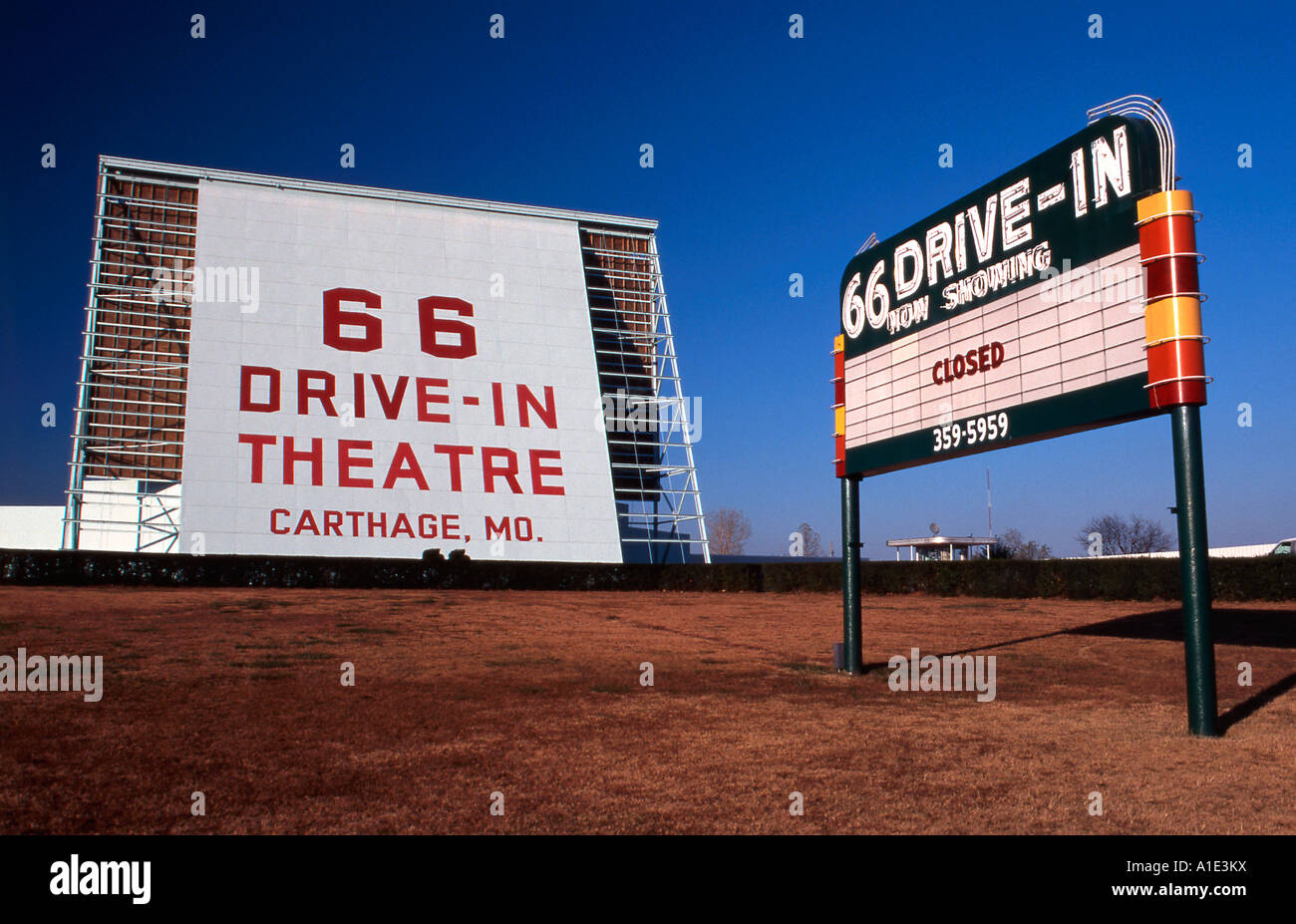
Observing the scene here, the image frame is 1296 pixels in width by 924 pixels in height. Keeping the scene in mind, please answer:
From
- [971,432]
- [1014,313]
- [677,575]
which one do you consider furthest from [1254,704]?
[677,575]

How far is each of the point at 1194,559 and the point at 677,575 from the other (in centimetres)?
2509

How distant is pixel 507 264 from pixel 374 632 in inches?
1096

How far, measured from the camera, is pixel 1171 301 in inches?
314

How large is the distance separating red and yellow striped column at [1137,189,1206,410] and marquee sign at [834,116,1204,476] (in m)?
0.03

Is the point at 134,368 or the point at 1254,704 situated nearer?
the point at 1254,704

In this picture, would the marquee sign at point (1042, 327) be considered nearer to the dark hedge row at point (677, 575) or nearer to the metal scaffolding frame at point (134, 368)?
the dark hedge row at point (677, 575)

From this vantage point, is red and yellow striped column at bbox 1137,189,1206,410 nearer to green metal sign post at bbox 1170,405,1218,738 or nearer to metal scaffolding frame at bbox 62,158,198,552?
green metal sign post at bbox 1170,405,1218,738

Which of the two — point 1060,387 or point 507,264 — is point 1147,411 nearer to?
point 1060,387

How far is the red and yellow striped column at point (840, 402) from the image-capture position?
13.1 metres

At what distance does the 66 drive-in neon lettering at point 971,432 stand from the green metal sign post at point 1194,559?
2.27 metres

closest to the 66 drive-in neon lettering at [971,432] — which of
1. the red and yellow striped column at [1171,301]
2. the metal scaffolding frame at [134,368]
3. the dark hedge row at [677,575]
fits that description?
the red and yellow striped column at [1171,301]

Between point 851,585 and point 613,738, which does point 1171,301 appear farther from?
point 613,738

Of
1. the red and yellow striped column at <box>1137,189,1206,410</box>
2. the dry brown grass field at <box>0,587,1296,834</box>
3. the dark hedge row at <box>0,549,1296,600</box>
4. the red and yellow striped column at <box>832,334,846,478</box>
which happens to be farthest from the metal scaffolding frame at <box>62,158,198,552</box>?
the red and yellow striped column at <box>1137,189,1206,410</box>
